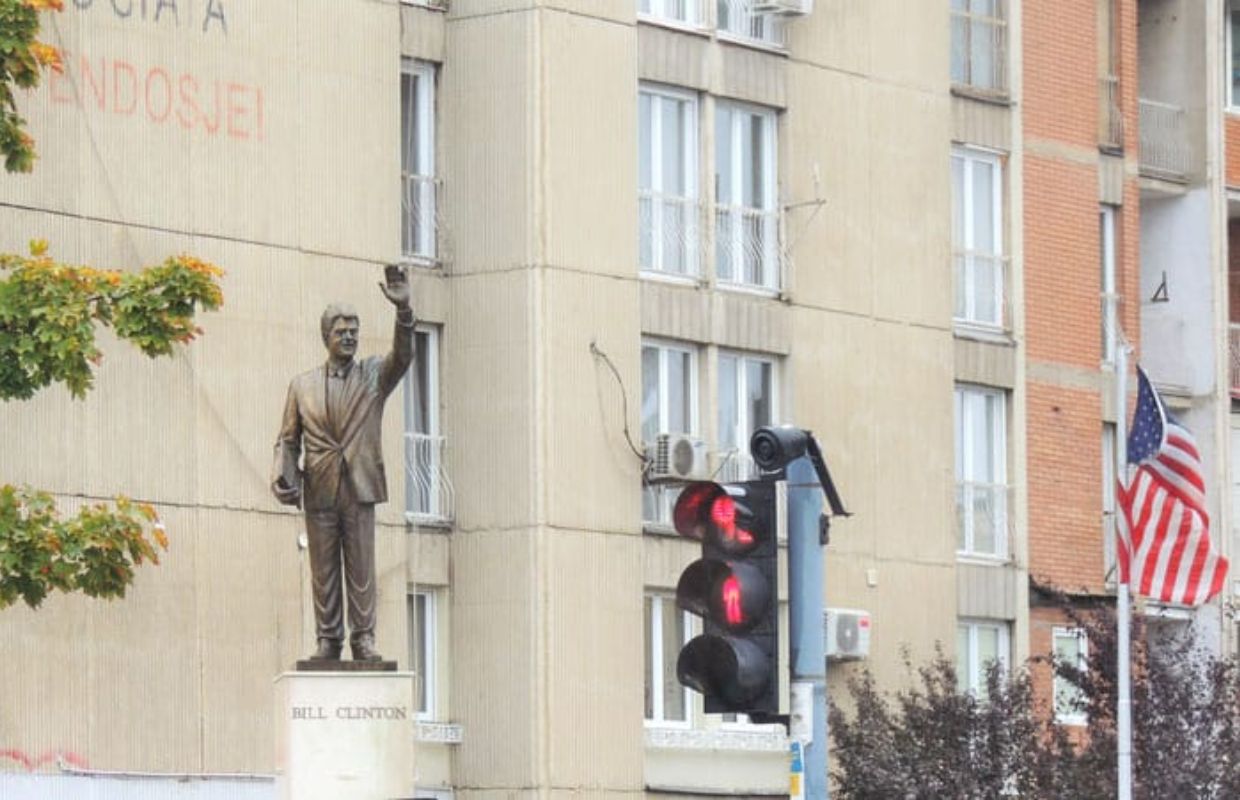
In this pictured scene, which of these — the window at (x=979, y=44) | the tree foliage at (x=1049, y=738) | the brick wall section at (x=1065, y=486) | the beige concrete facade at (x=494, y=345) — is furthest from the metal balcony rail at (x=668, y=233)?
the brick wall section at (x=1065, y=486)

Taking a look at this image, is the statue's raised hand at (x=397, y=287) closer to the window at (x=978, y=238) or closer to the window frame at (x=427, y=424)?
the window frame at (x=427, y=424)

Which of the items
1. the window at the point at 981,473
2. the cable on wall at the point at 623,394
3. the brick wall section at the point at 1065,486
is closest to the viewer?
the cable on wall at the point at 623,394

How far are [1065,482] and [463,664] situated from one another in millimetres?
10390

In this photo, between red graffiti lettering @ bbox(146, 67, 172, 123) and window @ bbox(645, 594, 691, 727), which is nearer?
red graffiti lettering @ bbox(146, 67, 172, 123)

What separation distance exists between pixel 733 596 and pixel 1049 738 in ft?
81.0

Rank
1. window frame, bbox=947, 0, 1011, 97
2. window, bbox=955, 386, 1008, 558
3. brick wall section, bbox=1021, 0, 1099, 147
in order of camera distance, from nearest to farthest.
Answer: window, bbox=955, 386, 1008, 558, window frame, bbox=947, 0, 1011, 97, brick wall section, bbox=1021, 0, 1099, 147

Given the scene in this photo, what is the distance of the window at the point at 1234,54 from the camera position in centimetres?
5522

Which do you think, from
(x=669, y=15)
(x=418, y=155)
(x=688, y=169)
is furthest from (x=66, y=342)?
(x=669, y=15)

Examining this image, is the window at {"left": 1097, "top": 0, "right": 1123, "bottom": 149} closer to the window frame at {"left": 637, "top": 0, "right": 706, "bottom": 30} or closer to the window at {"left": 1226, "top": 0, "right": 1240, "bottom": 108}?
the window at {"left": 1226, "top": 0, "right": 1240, "bottom": 108}

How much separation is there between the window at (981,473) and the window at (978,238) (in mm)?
933

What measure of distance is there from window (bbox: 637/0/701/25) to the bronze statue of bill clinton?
16.2 m

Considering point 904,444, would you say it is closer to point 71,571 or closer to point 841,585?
point 841,585

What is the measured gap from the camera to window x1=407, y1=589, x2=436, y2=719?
141ft

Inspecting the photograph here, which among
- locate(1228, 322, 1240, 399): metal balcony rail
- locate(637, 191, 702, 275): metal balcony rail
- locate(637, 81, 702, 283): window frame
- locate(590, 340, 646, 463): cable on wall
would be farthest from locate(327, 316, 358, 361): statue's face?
locate(1228, 322, 1240, 399): metal balcony rail
